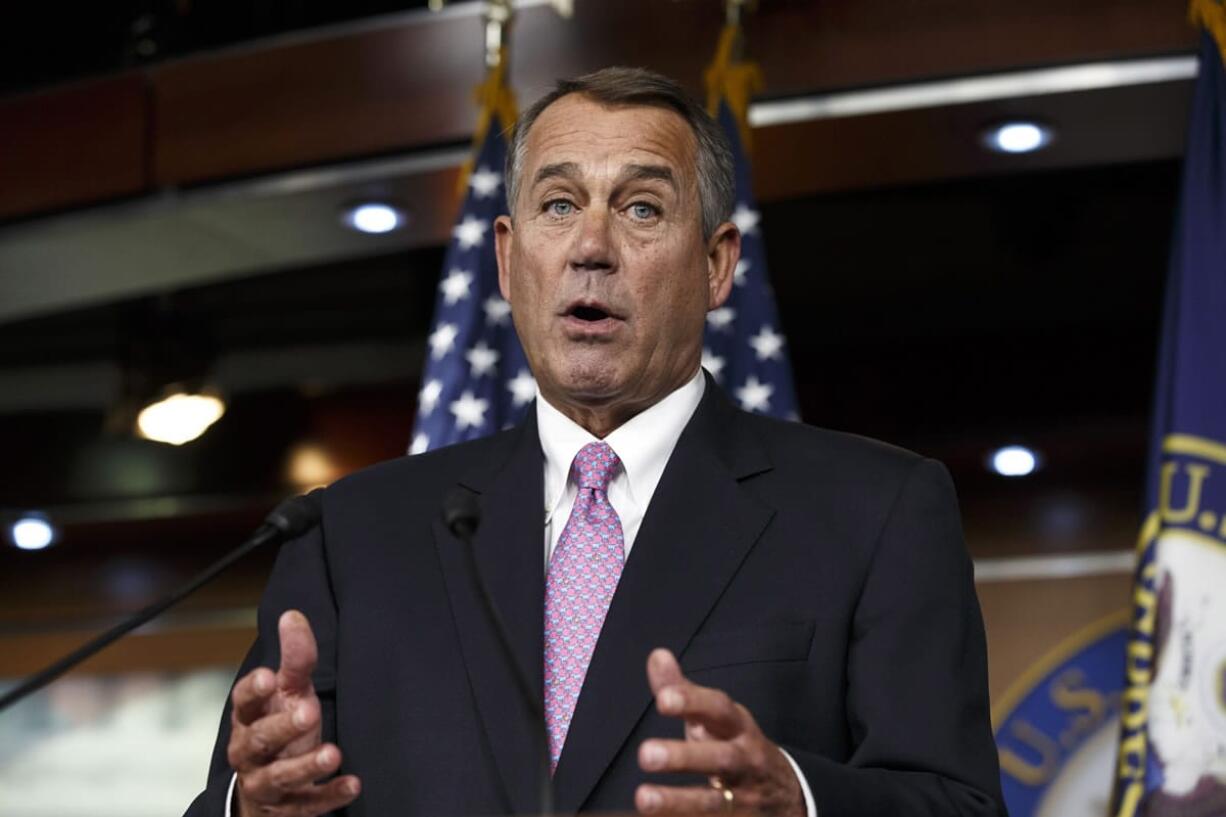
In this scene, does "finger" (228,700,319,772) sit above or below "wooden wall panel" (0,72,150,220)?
below

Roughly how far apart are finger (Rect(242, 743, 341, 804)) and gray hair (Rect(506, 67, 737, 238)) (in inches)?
37.6

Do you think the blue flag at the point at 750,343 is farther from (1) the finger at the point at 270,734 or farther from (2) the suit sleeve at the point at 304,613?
(1) the finger at the point at 270,734

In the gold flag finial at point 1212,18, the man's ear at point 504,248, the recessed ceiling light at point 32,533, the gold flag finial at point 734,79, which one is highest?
the recessed ceiling light at point 32,533

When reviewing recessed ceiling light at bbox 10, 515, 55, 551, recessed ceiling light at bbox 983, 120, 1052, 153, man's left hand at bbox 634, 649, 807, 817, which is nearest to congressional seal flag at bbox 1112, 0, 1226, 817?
recessed ceiling light at bbox 983, 120, 1052, 153

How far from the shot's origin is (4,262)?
5348 mm

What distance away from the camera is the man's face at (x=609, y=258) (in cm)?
214

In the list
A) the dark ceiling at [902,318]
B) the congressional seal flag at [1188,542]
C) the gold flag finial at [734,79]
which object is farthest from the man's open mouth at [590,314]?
the dark ceiling at [902,318]

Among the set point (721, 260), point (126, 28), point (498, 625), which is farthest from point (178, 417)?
point (498, 625)

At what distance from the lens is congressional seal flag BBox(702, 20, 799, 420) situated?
3789 mm

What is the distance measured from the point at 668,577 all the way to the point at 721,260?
612 mm

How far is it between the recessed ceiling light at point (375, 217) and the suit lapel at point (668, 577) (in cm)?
284

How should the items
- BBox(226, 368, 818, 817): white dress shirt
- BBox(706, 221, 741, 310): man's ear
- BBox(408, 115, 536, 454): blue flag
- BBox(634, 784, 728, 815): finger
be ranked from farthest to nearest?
BBox(408, 115, 536, 454): blue flag < BBox(706, 221, 741, 310): man's ear < BBox(226, 368, 818, 817): white dress shirt < BBox(634, 784, 728, 815): finger

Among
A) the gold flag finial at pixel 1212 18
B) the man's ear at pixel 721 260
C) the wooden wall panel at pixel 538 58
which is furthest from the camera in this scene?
the wooden wall panel at pixel 538 58

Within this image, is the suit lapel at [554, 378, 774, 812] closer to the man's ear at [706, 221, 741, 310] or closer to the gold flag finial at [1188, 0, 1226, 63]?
the man's ear at [706, 221, 741, 310]
